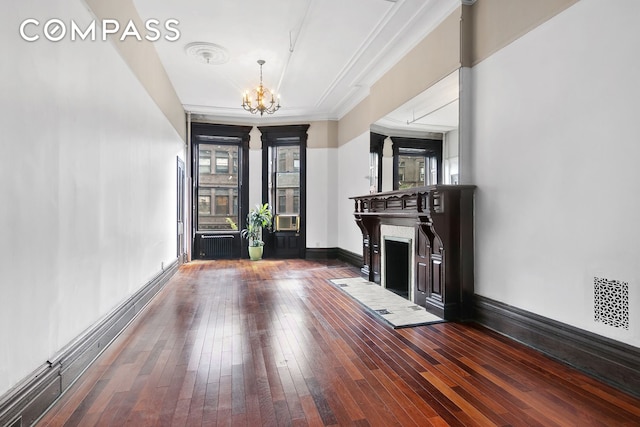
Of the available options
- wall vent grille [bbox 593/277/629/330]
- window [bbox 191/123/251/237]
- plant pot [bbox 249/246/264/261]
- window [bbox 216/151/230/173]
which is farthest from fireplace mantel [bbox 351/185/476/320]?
window [bbox 216/151/230/173]

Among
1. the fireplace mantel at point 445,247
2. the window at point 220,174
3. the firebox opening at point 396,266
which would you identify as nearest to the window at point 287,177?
the window at point 220,174

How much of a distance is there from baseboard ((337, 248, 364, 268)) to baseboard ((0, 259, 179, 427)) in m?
4.61

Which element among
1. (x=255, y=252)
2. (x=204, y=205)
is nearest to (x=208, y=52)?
(x=204, y=205)

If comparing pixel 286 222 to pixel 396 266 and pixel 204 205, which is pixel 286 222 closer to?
pixel 204 205

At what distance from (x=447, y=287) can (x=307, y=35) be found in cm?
388

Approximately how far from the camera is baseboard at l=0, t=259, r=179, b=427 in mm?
1787

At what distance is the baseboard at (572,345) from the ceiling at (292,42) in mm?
3463

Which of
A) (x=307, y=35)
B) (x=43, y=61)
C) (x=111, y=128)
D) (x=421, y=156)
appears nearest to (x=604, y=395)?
(x=421, y=156)

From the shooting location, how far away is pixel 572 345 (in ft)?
8.76

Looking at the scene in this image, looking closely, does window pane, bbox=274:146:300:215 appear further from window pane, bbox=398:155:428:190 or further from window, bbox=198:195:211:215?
window pane, bbox=398:155:428:190

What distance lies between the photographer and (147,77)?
4684mm

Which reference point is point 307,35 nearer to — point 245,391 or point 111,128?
point 111,128

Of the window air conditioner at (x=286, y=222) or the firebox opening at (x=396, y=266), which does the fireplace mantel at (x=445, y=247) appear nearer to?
the firebox opening at (x=396, y=266)

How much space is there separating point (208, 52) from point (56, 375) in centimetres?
476
